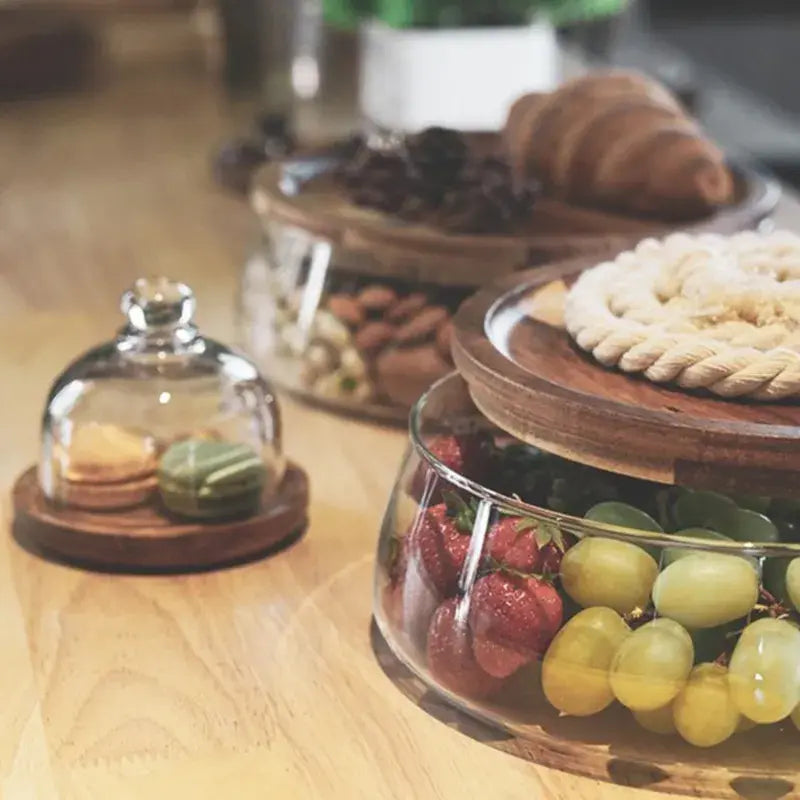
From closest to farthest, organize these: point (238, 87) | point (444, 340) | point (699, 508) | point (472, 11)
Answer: point (699, 508) < point (444, 340) < point (472, 11) < point (238, 87)

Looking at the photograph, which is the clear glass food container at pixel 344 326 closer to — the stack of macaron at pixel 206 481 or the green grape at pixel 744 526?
the stack of macaron at pixel 206 481

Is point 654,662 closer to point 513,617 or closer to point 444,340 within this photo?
point 513,617

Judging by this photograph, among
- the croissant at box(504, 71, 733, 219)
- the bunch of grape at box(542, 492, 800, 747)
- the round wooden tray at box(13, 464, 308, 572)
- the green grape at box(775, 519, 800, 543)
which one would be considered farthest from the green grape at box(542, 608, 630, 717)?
the croissant at box(504, 71, 733, 219)

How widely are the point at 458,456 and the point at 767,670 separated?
8.7 inches

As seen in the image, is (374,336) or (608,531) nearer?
(608,531)

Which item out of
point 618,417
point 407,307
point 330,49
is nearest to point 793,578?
point 618,417

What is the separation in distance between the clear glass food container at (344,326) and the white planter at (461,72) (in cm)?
74

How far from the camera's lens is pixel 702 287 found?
0.81 metres

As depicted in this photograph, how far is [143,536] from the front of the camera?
866 mm

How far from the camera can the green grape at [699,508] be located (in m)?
0.72

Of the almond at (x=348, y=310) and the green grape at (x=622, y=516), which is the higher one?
the green grape at (x=622, y=516)

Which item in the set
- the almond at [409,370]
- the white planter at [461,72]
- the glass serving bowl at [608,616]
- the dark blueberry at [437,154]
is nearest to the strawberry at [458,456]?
the glass serving bowl at [608,616]

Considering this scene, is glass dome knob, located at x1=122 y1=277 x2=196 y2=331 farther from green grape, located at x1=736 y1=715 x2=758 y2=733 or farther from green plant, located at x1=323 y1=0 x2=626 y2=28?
green plant, located at x1=323 y1=0 x2=626 y2=28

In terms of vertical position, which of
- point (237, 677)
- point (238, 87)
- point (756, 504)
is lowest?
point (238, 87)
